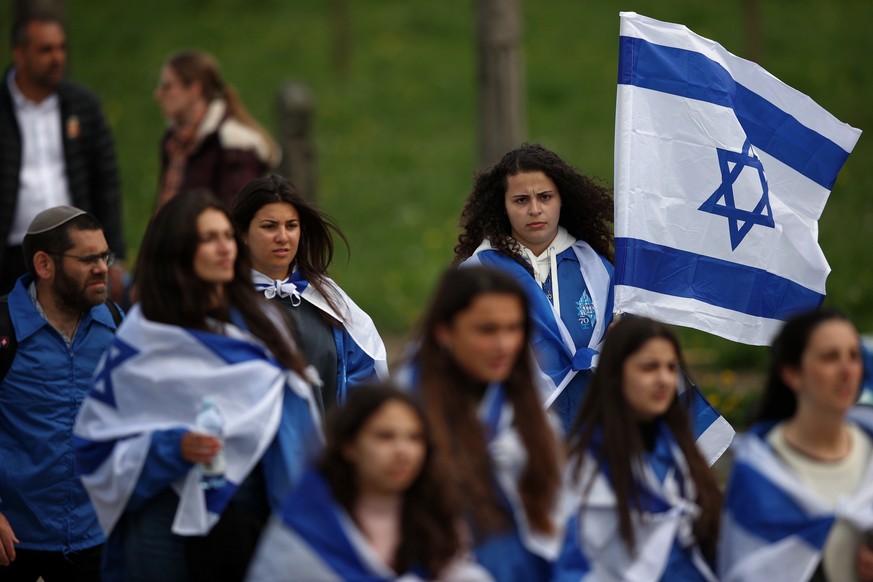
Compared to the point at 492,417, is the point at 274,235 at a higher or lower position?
higher

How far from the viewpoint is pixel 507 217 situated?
6094mm

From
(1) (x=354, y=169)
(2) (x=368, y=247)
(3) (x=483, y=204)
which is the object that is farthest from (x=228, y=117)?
(1) (x=354, y=169)

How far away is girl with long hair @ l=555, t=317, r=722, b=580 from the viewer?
427 cm

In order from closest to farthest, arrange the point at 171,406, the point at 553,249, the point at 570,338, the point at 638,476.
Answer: the point at 638,476
the point at 171,406
the point at 570,338
the point at 553,249

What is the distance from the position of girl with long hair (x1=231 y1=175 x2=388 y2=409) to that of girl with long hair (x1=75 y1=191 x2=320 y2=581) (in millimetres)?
884

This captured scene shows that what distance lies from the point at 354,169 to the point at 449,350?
1371 centimetres

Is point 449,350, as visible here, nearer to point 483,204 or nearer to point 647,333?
point 647,333

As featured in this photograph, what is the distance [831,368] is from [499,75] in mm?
7341

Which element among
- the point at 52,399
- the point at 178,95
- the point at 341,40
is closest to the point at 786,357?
the point at 52,399

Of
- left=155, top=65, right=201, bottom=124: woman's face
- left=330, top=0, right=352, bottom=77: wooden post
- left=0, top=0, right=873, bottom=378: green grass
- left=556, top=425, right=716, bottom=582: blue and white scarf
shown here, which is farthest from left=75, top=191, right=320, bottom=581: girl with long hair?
left=330, top=0, right=352, bottom=77: wooden post

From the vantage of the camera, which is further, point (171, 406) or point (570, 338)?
point (570, 338)

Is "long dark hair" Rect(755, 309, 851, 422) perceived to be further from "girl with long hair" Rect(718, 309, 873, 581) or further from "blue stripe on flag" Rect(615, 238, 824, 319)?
"blue stripe on flag" Rect(615, 238, 824, 319)

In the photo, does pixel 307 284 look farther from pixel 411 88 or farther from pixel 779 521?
pixel 411 88

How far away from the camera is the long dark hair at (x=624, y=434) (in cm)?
430
